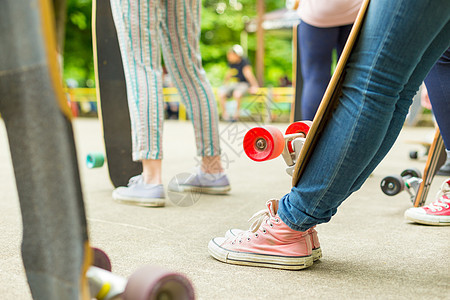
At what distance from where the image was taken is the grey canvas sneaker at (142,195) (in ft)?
7.02

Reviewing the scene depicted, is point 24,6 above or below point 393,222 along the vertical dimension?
above

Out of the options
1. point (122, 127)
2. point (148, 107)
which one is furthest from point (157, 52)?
point (122, 127)

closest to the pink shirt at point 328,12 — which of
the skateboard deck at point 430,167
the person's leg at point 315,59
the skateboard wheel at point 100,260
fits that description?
the person's leg at point 315,59

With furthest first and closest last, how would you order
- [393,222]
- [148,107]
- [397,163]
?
[397,163] → [148,107] → [393,222]

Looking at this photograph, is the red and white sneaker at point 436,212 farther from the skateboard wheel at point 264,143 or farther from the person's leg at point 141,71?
the person's leg at point 141,71

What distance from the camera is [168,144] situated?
512 cm

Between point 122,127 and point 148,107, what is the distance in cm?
39

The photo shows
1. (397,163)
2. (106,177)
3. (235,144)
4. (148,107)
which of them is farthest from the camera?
(235,144)

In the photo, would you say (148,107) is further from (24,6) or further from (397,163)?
(397,163)

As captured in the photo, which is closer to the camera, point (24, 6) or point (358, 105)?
point (24, 6)

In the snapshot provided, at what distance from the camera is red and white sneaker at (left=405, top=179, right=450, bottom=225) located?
182 centimetres

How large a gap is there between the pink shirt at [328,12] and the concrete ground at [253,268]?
0.82m

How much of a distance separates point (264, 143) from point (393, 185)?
108 cm

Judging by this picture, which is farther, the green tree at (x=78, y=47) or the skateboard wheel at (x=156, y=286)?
the green tree at (x=78, y=47)
